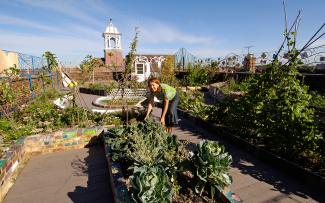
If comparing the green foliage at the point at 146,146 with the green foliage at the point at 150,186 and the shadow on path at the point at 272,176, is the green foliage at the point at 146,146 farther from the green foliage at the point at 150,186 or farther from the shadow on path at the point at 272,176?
the shadow on path at the point at 272,176

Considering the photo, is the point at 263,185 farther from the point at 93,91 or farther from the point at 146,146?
the point at 93,91

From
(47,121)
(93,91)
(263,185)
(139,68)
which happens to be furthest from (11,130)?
(139,68)

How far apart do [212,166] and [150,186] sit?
0.81 m

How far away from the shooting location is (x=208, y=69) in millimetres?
16312

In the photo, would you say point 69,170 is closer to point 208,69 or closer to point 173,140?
point 173,140

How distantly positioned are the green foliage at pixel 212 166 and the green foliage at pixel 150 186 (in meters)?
0.54

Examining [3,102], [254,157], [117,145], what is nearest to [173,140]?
[117,145]

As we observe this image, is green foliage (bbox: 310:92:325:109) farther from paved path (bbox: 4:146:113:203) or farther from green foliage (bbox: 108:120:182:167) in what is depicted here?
paved path (bbox: 4:146:113:203)

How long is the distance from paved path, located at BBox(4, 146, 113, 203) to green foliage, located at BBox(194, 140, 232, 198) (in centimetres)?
142

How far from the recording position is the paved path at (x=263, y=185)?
300cm

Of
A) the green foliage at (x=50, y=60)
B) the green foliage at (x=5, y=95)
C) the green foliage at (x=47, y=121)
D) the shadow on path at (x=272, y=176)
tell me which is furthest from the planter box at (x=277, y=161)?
the green foliage at (x=50, y=60)

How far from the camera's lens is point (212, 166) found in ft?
8.44

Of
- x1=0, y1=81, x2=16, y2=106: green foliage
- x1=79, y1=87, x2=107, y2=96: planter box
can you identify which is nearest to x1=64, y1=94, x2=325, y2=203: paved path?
x1=0, y1=81, x2=16, y2=106: green foliage

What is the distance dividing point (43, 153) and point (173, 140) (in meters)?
3.05
